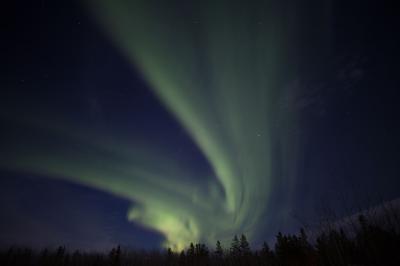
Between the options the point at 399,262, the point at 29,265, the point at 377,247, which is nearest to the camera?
the point at 399,262

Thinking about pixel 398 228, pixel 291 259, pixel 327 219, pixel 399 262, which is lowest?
pixel 399 262

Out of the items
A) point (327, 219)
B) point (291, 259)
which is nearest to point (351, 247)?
point (327, 219)

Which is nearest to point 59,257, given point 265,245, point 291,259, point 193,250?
point 193,250

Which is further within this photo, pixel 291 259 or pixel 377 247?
pixel 377 247

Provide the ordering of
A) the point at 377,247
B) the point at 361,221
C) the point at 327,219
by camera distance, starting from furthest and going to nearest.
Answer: the point at 361,221 < the point at 327,219 < the point at 377,247

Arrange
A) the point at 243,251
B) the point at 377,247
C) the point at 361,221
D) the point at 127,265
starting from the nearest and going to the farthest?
the point at 377,247, the point at 361,221, the point at 243,251, the point at 127,265

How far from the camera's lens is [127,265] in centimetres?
15362

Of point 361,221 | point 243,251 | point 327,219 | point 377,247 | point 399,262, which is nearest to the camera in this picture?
point 399,262

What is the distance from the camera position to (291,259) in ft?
172

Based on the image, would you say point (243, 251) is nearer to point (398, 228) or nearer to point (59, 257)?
point (398, 228)

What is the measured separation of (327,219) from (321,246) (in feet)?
38.9

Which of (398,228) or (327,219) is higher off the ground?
(327,219)

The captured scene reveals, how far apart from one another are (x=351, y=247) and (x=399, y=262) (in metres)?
22.8

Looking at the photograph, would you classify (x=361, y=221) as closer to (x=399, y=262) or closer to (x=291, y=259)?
(x=399, y=262)
